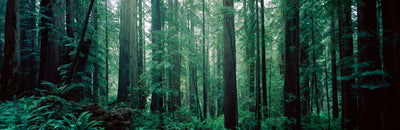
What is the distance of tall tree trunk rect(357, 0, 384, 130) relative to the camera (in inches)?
150

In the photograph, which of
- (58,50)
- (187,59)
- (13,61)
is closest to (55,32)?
(58,50)

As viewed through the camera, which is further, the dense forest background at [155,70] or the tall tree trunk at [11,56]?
the tall tree trunk at [11,56]

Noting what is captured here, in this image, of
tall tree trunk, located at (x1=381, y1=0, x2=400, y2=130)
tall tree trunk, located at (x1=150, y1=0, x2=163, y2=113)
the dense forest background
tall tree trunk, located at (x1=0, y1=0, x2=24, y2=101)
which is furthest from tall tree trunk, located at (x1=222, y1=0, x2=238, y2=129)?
tall tree trunk, located at (x1=0, y1=0, x2=24, y2=101)

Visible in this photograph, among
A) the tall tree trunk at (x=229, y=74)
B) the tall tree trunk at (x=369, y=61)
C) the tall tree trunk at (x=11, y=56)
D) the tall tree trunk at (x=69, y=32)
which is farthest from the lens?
the tall tree trunk at (x=229, y=74)

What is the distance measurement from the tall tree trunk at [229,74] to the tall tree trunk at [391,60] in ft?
13.7

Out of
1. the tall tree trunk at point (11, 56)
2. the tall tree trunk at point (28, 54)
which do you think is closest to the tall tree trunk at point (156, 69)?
the tall tree trunk at point (11, 56)

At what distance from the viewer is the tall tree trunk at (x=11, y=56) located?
15.4ft

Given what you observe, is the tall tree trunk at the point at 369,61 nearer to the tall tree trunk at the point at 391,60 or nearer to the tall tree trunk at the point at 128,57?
the tall tree trunk at the point at 391,60

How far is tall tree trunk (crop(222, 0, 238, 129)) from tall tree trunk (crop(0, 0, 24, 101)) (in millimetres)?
7261

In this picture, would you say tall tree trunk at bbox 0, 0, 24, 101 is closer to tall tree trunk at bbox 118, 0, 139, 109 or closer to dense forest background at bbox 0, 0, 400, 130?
dense forest background at bbox 0, 0, 400, 130

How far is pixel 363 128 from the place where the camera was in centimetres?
434

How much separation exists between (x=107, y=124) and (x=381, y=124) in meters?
7.14

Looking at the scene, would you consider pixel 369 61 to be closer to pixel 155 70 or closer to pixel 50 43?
pixel 155 70

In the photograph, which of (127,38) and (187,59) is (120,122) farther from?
(187,59)
